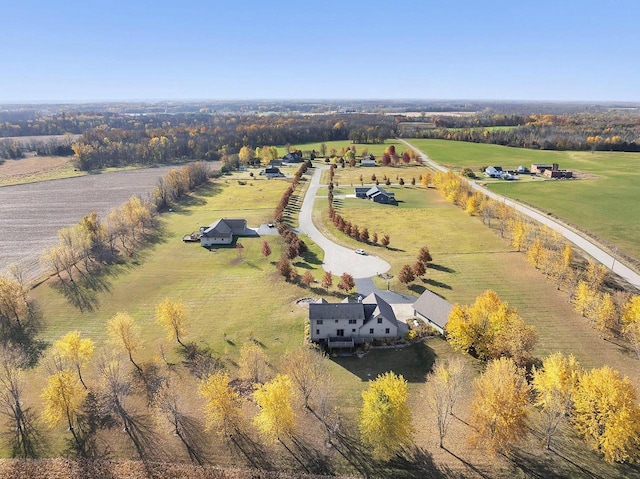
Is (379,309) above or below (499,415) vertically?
above

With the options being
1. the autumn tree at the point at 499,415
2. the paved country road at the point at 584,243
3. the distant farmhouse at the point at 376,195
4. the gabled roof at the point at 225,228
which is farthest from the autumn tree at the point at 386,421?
the distant farmhouse at the point at 376,195

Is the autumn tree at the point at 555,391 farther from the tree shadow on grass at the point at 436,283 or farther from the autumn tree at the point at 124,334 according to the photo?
the autumn tree at the point at 124,334

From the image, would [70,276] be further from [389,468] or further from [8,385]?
[389,468]

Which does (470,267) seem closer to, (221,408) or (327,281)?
(327,281)

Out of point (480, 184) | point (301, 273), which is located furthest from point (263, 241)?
point (480, 184)

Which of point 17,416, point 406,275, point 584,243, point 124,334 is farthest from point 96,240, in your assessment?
point 584,243

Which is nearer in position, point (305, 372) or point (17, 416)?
point (17, 416)

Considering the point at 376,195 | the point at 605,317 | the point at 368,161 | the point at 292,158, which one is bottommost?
the point at 605,317
